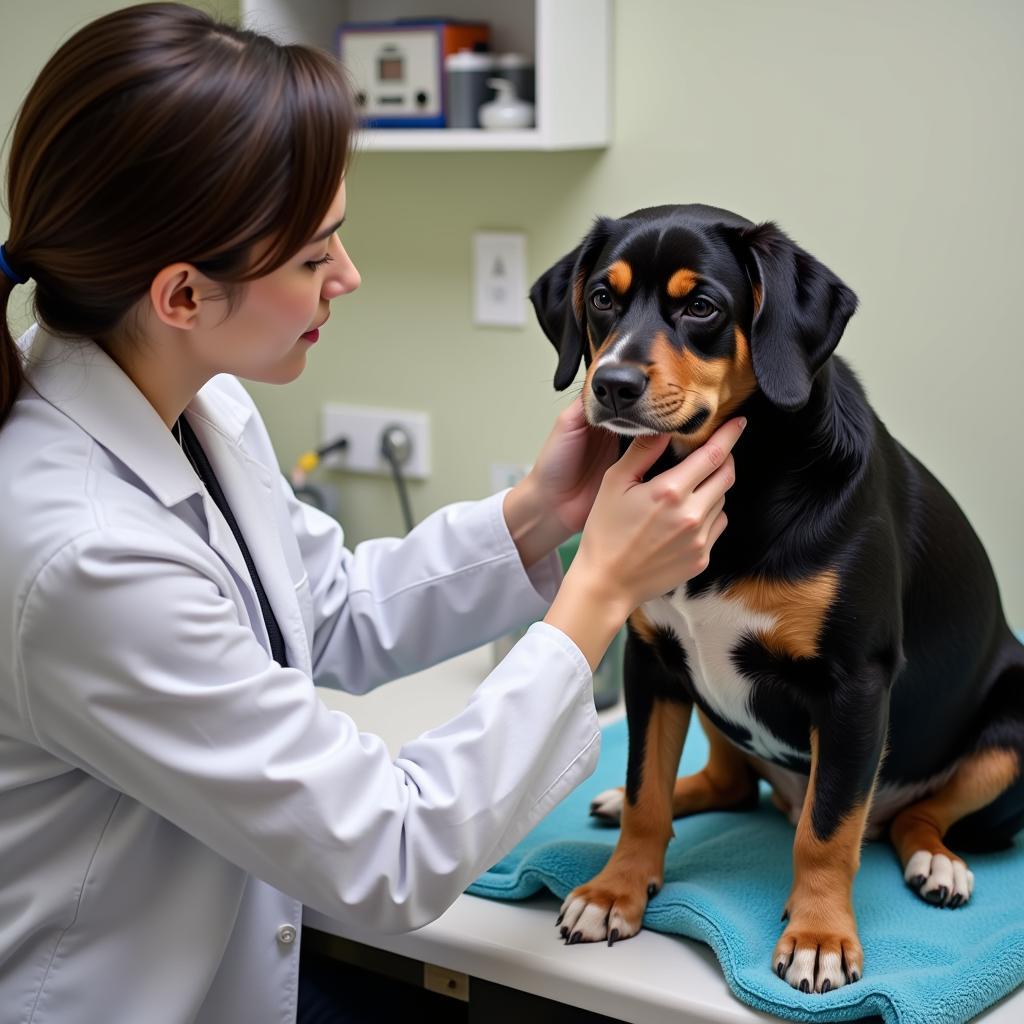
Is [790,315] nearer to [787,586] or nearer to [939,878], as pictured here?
[787,586]

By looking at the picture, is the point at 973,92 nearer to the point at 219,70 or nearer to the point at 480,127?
the point at 480,127

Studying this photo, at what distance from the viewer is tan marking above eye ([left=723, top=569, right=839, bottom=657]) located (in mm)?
964

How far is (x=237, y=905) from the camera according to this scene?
0.97 m

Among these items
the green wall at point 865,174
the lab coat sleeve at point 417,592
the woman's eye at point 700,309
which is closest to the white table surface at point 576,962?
the lab coat sleeve at point 417,592

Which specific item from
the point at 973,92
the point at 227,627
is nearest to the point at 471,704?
the point at 227,627

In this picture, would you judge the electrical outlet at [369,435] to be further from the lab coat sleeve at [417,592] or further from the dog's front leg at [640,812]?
the dog's front leg at [640,812]

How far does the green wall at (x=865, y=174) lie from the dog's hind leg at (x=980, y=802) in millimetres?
428

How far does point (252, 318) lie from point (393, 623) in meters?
0.42

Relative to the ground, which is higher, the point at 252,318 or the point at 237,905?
the point at 252,318

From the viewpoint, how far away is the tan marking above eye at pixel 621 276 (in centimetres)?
100

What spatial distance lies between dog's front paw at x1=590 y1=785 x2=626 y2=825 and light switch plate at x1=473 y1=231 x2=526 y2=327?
76 cm

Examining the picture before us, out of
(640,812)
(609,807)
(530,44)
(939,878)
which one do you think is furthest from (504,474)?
(939,878)

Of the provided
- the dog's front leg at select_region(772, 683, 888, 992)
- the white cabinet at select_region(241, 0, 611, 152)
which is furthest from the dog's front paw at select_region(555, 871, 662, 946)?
the white cabinet at select_region(241, 0, 611, 152)

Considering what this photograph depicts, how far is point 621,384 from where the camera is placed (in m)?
0.93
